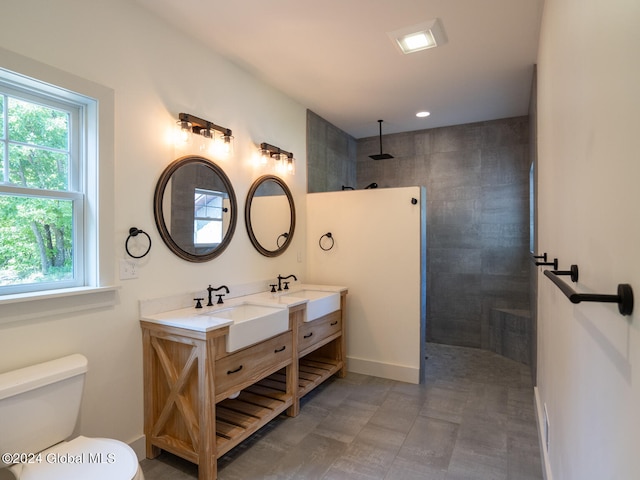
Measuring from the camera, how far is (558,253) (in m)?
1.58

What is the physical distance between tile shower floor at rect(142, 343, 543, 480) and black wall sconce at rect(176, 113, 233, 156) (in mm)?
1999

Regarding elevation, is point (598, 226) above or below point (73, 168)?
below

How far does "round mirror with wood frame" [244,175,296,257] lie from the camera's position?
3.01m

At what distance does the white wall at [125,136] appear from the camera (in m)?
1.67

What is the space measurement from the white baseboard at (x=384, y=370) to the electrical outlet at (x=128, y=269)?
A: 89.1 inches

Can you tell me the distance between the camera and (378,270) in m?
3.42

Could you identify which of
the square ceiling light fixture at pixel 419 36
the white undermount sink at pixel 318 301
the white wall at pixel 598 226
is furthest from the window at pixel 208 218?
the white wall at pixel 598 226

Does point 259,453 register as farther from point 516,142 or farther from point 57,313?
point 516,142

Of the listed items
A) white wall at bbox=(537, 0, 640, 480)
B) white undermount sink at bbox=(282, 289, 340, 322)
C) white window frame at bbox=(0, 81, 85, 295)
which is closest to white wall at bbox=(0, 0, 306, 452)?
white window frame at bbox=(0, 81, 85, 295)

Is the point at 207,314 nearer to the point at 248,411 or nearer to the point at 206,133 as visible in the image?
the point at 248,411

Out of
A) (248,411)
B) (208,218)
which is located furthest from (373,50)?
(248,411)

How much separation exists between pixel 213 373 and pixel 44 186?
1279mm

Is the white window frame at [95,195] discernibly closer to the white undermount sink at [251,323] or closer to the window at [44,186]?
the window at [44,186]

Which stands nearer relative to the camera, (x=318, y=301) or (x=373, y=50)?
(x=373, y=50)
